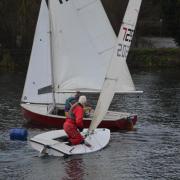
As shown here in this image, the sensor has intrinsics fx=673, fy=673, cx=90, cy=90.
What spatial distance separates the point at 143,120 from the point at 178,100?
359 inches

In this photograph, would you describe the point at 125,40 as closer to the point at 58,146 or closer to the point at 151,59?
the point at 58,146

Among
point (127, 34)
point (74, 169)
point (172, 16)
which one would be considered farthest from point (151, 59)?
point (74, 169)

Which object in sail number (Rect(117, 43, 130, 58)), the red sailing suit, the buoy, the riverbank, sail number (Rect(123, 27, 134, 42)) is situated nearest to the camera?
the red sailing suit

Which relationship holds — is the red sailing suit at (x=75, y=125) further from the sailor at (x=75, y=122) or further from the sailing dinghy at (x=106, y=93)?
the sailing dinghy at (x=106, y=93)

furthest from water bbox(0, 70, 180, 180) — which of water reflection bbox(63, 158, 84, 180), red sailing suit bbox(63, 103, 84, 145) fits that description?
red sailing suit bbox(63, 103, 84, 145)

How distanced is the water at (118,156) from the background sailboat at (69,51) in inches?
85.0

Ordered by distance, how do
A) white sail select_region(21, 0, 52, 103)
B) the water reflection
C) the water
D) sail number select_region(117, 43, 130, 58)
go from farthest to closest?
white sail select_region(21, 0, 52, 103)
sail number select_region(117, 43, 130, 58)
the water
the water reflection

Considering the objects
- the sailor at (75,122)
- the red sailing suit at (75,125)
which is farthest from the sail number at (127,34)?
the red sailing suit at (75,125)

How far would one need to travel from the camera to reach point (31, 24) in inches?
2788

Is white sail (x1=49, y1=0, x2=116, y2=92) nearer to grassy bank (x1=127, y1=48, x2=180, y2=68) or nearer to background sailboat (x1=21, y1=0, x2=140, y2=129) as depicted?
background sailboat (x1=21, y1=0, x2=140, y2=129)

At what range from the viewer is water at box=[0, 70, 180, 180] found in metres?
22.7

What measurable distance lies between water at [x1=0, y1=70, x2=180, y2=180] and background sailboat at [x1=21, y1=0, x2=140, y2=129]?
216 centimetres

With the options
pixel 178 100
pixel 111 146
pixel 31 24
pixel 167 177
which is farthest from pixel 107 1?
pixel 167 177

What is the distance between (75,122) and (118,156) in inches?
84.8
